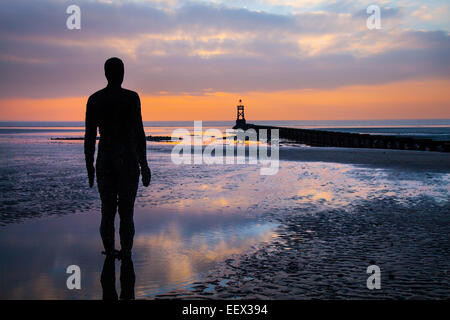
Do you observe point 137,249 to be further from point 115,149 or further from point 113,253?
point 115,149

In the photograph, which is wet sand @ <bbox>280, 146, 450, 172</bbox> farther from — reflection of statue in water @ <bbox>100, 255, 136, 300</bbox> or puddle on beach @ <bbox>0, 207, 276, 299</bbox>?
reflection of statue in water @ <bbox>100, 255, 136, 300</bbox>

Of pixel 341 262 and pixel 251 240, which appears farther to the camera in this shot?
pixel 251 240

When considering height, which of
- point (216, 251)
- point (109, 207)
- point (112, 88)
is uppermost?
point (112, 88)

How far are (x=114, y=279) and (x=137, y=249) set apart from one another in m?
1.17

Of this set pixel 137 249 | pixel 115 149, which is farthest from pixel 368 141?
pixel 115 149

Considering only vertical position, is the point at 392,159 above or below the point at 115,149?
below

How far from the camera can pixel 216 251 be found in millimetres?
5473

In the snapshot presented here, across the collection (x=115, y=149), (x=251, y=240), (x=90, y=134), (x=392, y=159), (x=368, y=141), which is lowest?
(x=251, y=240)

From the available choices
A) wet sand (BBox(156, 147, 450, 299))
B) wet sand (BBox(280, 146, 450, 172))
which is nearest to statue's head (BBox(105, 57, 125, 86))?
wet sand (BBox(156, 147, 450, 299))

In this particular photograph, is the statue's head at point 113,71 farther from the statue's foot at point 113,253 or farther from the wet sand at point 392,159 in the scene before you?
the wet sand at point 392,159

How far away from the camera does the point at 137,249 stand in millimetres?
5500
